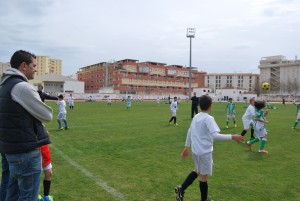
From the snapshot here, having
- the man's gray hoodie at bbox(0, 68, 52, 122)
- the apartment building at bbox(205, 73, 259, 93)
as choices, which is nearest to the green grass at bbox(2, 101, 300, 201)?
the man's gray hoodie at bbox(0, 68, 52, 122)

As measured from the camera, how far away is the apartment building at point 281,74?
399ft

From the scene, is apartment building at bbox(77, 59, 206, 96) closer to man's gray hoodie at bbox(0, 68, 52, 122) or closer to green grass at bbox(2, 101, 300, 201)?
green grass at bbox(2, 101, 300, 201)

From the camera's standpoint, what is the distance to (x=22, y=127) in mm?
2967

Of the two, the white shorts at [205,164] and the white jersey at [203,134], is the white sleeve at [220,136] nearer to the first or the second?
the white jersey at [203,134]

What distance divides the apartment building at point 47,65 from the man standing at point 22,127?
156571 millimetres

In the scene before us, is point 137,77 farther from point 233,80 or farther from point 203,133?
point 203,133

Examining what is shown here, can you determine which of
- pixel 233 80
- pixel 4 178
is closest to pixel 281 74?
pixel 233 80

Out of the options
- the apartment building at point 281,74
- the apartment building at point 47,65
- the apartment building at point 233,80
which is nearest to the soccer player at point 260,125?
the apartment building at point 281,74

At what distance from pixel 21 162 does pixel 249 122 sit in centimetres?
1044

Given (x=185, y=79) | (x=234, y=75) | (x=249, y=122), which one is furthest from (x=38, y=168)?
(x=234, y=75)

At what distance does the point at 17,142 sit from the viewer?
2.97 m

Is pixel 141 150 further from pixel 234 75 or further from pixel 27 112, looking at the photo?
pixel 234 75

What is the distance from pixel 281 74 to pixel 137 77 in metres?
71.3

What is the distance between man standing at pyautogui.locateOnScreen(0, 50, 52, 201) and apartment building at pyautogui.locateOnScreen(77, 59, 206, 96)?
335 ft
